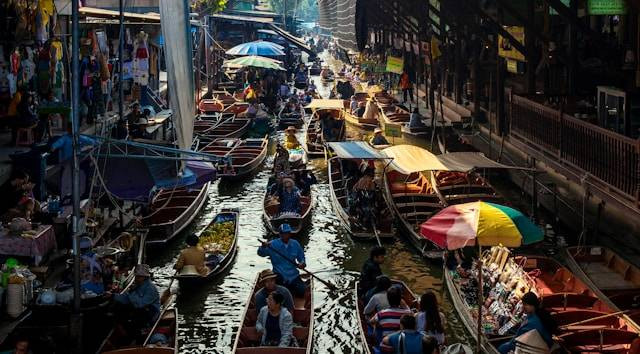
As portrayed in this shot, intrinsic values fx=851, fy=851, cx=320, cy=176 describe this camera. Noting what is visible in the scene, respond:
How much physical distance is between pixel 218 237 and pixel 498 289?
22.5 ft

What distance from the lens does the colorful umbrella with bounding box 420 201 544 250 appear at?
1048 centimetres

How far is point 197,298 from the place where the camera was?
15.2 meters

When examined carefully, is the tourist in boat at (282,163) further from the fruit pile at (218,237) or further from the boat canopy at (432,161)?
the boat canopy at (432,161)

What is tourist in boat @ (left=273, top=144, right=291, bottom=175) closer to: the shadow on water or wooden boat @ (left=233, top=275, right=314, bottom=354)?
the shadow on water

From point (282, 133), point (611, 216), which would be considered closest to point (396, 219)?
point (611, 216)

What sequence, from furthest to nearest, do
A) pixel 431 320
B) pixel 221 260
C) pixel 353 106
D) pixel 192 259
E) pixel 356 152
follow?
1. pixel 353 106
2. pixel 356 152
3. pixel 221 260
4. pixel 192 259
5. pixel 431 320

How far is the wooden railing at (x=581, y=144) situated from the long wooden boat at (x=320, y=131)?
11045mm

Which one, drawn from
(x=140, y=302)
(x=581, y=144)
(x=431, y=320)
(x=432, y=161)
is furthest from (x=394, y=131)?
(x=431, y=320)

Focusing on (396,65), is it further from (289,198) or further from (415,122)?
(289,198)

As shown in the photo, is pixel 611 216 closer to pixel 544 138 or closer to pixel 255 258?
pixel 544 138

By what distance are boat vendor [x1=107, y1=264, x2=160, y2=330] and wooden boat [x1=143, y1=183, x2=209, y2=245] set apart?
493 cm

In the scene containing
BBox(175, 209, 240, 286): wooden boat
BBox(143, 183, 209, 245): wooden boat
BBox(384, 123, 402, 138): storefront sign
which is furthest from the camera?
BBox(384, 123, 402, 138): storefront sign

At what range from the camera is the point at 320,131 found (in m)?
30.4

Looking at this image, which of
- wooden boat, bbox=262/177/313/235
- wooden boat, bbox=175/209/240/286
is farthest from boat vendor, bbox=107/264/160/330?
wooden boat, bbox=262/177/313/235
